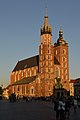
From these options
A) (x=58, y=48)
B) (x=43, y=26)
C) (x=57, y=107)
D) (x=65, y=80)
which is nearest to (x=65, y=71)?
(x=65, y=80)

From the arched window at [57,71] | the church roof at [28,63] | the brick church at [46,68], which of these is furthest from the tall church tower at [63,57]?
the church roof at [28,63]

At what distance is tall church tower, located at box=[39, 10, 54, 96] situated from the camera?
327ft

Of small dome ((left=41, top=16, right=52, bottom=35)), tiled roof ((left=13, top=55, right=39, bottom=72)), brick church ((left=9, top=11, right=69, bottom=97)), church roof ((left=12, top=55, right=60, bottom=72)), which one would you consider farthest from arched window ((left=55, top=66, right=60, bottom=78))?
small dome ((left=41, top=16, right=52, bottom=35))

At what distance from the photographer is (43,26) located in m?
108

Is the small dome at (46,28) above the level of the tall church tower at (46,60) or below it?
above

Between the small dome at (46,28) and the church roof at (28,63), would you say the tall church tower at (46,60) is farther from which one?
the church roof at (28,63)

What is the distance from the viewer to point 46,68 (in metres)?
101

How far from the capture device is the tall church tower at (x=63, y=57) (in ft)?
350

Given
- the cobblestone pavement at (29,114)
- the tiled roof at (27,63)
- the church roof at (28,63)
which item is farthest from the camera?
the tiled roof at (27,63)

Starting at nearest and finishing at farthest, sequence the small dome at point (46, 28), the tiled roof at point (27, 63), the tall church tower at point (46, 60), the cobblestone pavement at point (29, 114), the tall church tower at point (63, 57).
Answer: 1. the cobblestone pavement at point (29, 114)
2. the tall church tower at point (46, 60)
3. the tall church tower at point (63, 57)
4. the small dome at point (46, 28)
5. the tiled roof at point (27, 63)

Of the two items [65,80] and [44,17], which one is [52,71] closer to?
[65,80]

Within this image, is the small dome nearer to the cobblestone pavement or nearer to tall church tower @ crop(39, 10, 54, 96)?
tall church tower @ crop(39, 10, 54, 96)

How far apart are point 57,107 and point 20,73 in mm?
106067

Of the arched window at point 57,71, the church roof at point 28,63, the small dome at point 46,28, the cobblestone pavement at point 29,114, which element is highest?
the small dome at point 46,28
